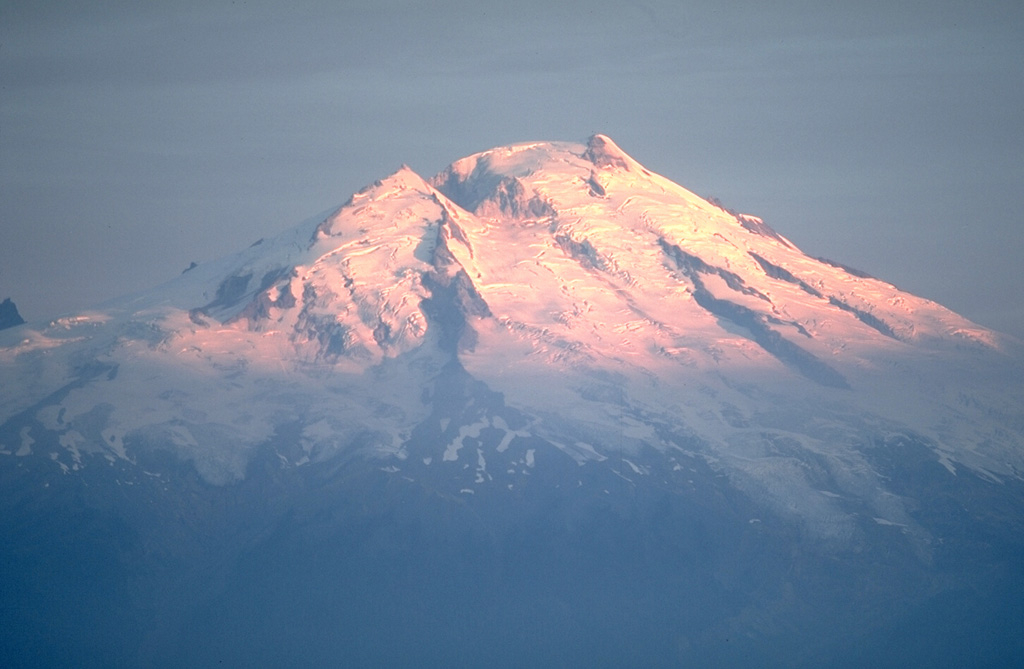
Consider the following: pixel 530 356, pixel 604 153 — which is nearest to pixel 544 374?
pixel 530 356

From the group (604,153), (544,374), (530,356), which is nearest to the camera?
(544,374)

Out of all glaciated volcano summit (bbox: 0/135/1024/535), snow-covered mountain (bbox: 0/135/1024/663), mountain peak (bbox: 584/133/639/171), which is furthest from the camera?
mountain peak (bbox: 584/133/639/171)

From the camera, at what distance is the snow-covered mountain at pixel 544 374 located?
538ft

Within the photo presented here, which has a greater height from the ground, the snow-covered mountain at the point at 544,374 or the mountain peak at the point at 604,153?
the mountain peak at the point at 604,153

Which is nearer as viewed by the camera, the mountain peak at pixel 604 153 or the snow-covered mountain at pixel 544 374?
the snow-covered mountain at pixel 544 374

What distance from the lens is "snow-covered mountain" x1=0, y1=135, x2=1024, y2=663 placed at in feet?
538

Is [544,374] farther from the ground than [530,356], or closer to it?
closer to it

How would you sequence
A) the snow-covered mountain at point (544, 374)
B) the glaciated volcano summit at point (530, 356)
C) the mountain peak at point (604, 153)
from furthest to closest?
the mountain peak at point (604, 153) < the glaciated volcano summit at point (530, 356) < the snow-covered mountain at point (544, 374)

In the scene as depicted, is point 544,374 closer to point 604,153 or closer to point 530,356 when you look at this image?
point 530,356

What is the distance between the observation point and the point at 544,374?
171875 mm

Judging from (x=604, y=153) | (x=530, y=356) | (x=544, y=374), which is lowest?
(x=544, y=374)

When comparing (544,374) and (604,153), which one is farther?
(604,153)

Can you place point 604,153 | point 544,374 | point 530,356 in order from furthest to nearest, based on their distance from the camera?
point 604,153 → point 530,356 → point 544,374

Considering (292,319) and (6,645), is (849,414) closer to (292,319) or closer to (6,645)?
(292,319)
